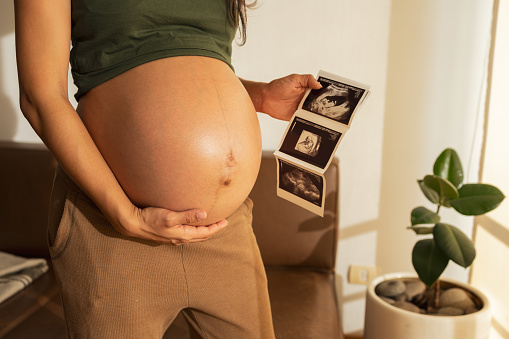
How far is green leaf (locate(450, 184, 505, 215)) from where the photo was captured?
153 cm

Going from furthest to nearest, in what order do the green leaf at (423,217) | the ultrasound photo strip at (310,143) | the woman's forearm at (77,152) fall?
the green leaf at (423,217)
the ultrasound photo strip at (310,143)
the woman's forearm at (77,152)

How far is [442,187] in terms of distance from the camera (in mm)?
1570

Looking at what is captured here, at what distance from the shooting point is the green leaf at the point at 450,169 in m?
1.64

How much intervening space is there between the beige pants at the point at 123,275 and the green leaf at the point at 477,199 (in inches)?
39.2

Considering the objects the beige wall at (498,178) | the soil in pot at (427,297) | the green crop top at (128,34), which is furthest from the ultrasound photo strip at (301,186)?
the beige wall at (498,178)

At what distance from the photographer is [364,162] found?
2.03 metres

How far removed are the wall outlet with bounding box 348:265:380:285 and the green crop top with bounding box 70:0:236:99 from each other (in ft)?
5.01

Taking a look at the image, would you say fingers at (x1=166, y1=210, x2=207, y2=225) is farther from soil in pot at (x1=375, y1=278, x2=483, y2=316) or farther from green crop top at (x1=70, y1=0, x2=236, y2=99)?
soil in pot at (x1=375, y1=278, x2=483, y2=316)

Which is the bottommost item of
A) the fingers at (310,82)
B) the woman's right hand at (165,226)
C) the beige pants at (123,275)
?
Answer: the beige pants at (123,275)

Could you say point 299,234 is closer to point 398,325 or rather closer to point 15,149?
point 398,325

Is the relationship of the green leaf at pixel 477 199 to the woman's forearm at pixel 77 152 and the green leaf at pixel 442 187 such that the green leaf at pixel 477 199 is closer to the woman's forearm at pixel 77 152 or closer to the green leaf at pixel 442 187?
the green leaf at pixel 442 187

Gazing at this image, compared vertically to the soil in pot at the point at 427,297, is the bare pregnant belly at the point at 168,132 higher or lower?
higher

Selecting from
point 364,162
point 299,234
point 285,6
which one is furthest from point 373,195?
point 285,6

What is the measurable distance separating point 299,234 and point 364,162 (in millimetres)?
422
